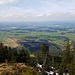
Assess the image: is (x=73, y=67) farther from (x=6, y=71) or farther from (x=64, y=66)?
(x=6, y=71)

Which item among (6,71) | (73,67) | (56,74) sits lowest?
(56,74)

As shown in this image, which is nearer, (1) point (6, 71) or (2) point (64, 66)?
(1) point (6, 71)

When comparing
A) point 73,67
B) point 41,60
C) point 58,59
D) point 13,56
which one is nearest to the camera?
point 73,67

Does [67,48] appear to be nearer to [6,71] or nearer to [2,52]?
[2,52]

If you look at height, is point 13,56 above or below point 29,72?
below

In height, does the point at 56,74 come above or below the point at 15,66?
below

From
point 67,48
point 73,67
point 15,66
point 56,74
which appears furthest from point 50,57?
point 15,66

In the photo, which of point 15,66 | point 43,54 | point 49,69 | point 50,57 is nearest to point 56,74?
point 49,69

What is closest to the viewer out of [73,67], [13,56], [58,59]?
[73,67]

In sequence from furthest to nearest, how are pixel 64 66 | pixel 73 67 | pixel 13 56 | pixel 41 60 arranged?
pixel 41 60, pixel 64 66, pixel 13 56, pixel 73 67
